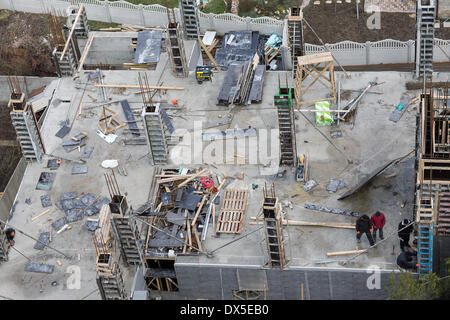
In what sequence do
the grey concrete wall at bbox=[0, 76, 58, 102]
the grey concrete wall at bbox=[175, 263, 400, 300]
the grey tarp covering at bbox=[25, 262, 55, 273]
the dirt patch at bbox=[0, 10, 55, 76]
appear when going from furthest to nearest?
the dirt patch at bbox=[0, 10, 55, 76] < the grey concrete wall at bbox=[0, 76, 58, 102] < the grey tarp covering at bbox=[25, 262, 55, 273] < the grey concrete wall at bbox=[175, 263, 400, 300]

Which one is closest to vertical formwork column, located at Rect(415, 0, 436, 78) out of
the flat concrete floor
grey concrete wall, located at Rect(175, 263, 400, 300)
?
the flat concrete floor

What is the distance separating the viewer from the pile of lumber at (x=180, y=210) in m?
36.9

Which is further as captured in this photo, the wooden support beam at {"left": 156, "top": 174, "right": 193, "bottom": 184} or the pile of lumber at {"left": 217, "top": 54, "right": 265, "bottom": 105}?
the pile of lumber at {"left": 217, "top": 54, "right": 265, "bottom": 105}

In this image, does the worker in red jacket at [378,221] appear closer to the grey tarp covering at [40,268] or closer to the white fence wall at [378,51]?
the grey tarp covering at [40,268]

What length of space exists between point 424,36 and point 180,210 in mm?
14054

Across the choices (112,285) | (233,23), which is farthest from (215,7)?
(112,285)

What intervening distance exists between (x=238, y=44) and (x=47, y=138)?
12283 mm

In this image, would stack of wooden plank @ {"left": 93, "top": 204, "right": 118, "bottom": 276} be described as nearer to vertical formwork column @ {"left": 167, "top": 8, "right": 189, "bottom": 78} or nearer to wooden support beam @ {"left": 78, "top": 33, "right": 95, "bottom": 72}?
vertical formwork column @ {"left": 167, "top": 8, "right": 189, "bottom": 78}

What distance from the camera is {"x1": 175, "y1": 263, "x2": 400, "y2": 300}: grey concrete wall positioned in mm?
35125

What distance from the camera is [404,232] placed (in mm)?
34812

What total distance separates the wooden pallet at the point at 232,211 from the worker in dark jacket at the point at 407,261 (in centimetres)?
655

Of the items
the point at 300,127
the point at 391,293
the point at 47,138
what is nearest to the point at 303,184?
the point at 300,127

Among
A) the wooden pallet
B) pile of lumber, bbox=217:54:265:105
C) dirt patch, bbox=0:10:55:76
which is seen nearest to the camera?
the wooden pallet

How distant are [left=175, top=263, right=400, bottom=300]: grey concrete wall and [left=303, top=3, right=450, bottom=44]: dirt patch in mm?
18833
